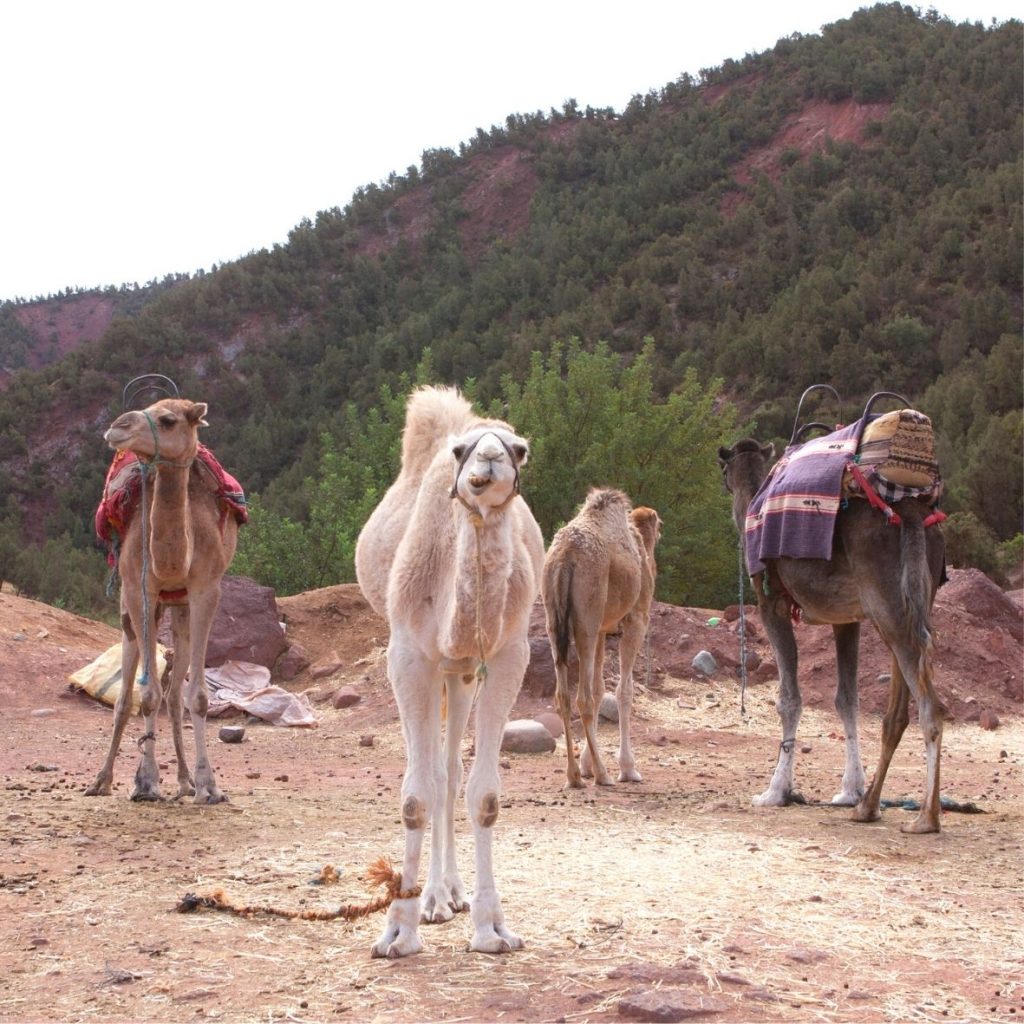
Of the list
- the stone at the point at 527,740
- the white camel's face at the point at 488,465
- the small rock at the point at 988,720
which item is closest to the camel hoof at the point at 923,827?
the white camel's face at the point at 488,465

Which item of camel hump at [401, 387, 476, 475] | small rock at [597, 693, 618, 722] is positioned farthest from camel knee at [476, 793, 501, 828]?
small rock at [597, 693, 618, 722]

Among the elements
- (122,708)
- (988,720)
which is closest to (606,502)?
(122,708)

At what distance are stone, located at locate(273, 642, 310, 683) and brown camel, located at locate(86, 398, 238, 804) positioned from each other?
286 inches

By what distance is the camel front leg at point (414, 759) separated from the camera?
467 centimetres

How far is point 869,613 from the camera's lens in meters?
7.70

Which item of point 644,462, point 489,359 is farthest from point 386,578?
point 489,359

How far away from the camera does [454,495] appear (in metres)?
4.70

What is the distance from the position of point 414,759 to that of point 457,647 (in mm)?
529

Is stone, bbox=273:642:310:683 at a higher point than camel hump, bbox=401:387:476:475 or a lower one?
lower

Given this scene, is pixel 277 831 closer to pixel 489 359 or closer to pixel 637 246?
pixel 489 359

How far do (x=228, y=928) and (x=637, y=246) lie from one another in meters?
54.8

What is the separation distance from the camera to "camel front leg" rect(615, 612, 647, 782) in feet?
31.6

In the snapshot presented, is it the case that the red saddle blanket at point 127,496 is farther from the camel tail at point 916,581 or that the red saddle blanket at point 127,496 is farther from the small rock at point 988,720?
the small rock at point 988,720

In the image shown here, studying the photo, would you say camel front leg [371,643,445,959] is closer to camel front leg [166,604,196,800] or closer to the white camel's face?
the white camel's face
